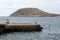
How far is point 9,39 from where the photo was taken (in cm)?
5141

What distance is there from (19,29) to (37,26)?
471cm

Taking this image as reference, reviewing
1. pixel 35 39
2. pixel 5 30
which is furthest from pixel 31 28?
pixel 35 39

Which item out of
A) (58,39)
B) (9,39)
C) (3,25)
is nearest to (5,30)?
(3,25)

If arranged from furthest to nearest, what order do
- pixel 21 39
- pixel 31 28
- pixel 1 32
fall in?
pixel 31 28 < pixel 1 32 < pixel 21 39

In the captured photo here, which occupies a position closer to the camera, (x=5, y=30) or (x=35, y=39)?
A: (x=35, y=39)

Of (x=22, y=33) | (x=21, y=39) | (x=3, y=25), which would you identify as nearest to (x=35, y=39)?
(x=21, y=39)

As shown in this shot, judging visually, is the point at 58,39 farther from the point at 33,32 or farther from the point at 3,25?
the point at 3,25

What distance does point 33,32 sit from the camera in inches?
2515

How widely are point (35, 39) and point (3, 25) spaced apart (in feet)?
48.5

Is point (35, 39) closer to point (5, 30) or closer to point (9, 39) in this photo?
point (9, 39)

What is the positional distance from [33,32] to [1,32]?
814 centimetres

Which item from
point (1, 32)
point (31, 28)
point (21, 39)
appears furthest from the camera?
point (31, 28)

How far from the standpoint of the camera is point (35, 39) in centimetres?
5175

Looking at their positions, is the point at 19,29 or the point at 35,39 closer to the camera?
the point at 35,39
